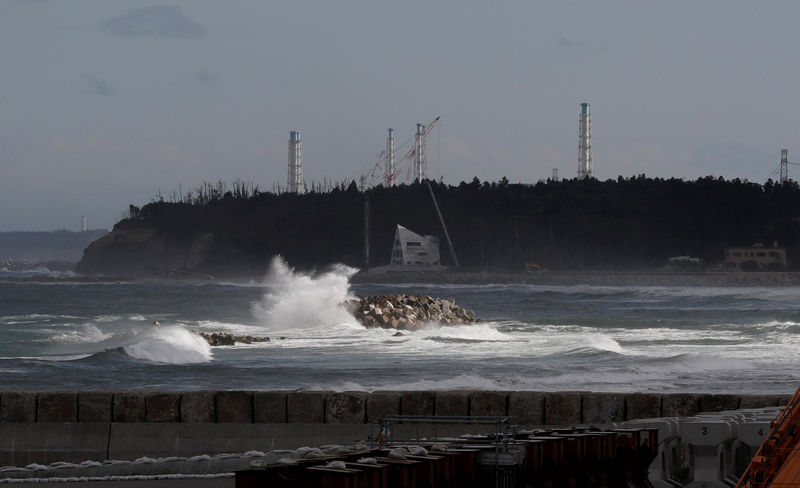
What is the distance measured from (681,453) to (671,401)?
2637 mm

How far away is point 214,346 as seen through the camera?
123ft

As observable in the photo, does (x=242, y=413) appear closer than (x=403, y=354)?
Yes

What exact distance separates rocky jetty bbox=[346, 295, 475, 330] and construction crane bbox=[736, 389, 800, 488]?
3991 centimetres

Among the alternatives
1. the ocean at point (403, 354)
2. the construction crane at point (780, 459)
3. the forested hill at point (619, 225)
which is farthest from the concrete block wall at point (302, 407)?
the forested hill at point (619, 225)

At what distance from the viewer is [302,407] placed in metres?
12.4

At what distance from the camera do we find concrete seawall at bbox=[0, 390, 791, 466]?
482 inches

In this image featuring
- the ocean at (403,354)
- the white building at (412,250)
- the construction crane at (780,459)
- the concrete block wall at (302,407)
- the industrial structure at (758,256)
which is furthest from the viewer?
the white building at (412,250)

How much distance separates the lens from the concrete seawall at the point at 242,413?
12.2 meters

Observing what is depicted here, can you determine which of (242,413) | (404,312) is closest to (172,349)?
(404,312)

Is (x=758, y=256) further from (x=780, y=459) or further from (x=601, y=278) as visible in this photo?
(x=780, y=459)

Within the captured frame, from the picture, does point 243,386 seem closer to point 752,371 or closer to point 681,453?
point 752,371

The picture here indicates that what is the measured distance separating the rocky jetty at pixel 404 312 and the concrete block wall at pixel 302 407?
35.7 metres

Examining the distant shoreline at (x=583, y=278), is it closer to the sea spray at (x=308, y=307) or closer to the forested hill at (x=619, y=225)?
the forested hill at (x=619, y=225)

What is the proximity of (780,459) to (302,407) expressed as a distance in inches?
217
